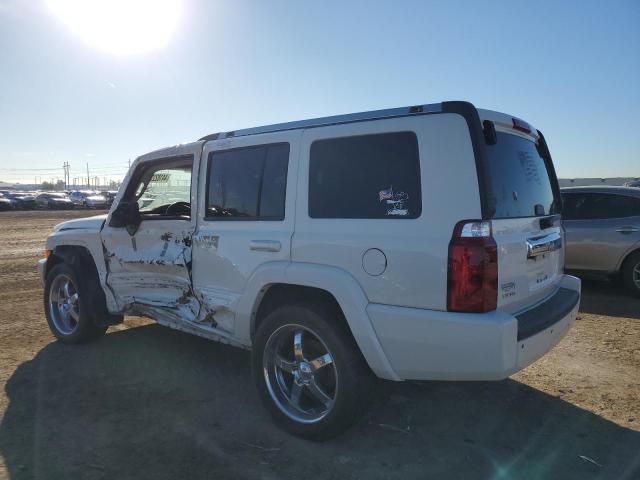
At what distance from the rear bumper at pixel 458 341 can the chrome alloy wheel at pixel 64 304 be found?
389cm

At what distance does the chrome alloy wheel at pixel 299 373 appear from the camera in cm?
341

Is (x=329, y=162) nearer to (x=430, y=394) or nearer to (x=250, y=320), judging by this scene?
(x=250, y=320)

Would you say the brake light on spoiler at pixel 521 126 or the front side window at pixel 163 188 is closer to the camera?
the brake light on spoiler at pixel 521 126

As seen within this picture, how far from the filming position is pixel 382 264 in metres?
2.97

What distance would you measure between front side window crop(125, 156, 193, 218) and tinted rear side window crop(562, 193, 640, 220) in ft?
18.2

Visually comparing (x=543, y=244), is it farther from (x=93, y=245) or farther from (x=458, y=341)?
(x=93, y=245)

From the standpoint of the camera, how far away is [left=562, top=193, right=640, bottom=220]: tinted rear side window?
24.4 feet

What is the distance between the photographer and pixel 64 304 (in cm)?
564

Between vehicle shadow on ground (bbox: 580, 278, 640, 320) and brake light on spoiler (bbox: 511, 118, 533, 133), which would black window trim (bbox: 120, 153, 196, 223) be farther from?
vehicle shadow on ground (bbox: 580, 278, 640, 320)

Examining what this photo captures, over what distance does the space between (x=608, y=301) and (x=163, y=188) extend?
614 centimetres

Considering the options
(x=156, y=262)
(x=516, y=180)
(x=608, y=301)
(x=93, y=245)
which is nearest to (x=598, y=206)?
(x=608, y=301)

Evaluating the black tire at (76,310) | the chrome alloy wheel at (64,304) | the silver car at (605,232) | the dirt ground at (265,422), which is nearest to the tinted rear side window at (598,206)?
the silver car at (605,232)

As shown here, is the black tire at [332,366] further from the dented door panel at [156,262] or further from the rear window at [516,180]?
the rear window at [516,180]

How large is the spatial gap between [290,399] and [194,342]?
2.25 meters
